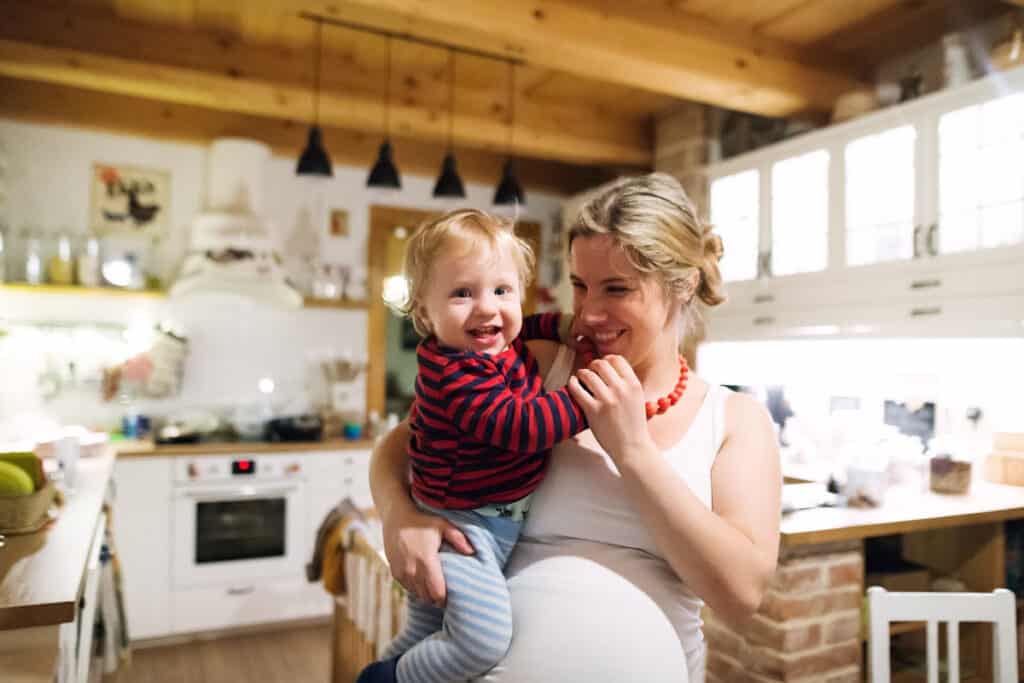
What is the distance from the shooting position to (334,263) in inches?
183

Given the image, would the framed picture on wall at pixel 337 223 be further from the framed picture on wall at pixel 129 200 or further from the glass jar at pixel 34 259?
the glass jar at pixel 34 259

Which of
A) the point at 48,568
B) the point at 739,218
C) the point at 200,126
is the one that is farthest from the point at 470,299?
the point at 200,126

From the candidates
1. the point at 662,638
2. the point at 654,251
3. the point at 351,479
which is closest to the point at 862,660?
the point at 662,638

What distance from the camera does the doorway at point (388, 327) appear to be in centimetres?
473

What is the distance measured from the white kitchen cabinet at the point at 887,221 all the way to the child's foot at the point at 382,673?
204 cm

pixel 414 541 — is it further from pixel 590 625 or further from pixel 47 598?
pixel 47 598

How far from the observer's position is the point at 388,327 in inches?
191

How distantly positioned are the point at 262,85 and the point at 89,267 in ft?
4.87

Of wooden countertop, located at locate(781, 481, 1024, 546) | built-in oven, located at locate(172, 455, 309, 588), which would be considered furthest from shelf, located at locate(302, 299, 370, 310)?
wooden countertop, located at locate(781, 481, 1024, 546)

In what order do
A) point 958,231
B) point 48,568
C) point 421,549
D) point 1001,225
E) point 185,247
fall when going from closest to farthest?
point 421,549, point 48,568, point 1001,225, point 958,231, point 185,247

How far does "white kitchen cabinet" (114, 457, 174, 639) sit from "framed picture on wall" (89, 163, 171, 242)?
1459 mm

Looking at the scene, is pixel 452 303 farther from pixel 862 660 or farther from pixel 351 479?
pixel 351 479

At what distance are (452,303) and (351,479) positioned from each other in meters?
3.26

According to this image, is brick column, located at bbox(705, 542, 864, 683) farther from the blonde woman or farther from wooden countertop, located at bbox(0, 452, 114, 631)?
wooden countertop, located at bbox(0, 452, 114, 631)
